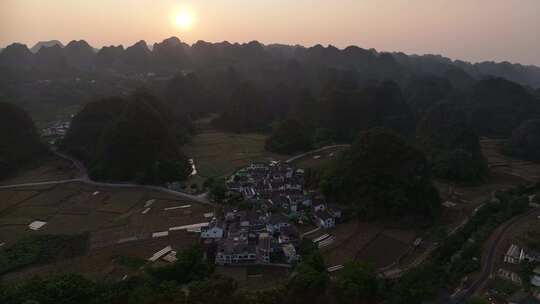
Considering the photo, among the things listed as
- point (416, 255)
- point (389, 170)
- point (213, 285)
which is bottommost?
point (416, 255)

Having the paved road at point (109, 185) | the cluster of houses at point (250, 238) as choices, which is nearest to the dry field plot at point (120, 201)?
the paved road at point (109, 185)

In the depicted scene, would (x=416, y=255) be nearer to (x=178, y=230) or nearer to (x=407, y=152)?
(x=407, y=152)

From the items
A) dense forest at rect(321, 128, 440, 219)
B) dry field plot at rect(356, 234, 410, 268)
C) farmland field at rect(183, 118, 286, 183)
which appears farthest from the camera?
farmland field at rect(183, 118, 286, 183)

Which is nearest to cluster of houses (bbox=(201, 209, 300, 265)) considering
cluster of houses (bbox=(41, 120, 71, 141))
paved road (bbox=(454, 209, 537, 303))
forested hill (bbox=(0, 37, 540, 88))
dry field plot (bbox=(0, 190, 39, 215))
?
paved road (bbox=(454, 209, 537, 303))

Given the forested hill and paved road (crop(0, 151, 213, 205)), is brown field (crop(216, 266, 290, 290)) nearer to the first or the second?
paved road (crop(0, 151, 213, 205))

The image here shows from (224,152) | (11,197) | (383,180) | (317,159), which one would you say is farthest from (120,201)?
(383,180)

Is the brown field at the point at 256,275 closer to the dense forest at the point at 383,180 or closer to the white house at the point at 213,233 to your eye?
the white house at the point at 213,233

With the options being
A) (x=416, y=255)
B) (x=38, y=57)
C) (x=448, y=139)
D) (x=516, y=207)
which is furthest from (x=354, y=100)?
(x=38, y=57)
